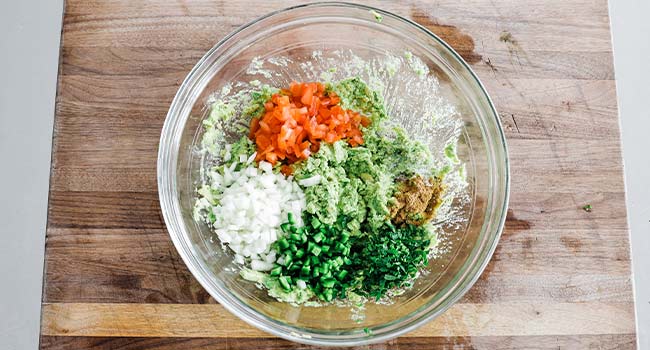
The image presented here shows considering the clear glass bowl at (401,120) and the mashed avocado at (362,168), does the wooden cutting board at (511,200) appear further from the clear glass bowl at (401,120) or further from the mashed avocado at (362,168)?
the mashed avocado at (362,168)

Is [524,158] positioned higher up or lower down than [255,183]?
higher up

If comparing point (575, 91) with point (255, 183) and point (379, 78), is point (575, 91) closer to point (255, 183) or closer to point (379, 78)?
point (379, 78)

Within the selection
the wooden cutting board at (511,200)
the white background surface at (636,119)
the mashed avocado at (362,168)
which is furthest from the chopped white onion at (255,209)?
the white background surface at (636,119)

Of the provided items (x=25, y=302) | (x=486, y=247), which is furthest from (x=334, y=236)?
(x=25, y=302)

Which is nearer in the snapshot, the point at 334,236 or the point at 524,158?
the point at 334,236

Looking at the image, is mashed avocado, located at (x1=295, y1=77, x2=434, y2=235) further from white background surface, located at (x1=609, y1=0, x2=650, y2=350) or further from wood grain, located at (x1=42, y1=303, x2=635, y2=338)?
white background surface, located at (x1=609, y1=0, x2=650, y2=350)

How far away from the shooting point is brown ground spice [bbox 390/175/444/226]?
2.20 m

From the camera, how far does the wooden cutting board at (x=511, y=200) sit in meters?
2.30

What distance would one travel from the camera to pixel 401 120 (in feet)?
7.78

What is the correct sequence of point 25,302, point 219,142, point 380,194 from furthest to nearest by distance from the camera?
point 25,302
point 219,142
point 380,194

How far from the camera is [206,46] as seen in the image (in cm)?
238

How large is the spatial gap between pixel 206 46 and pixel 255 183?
647 mm

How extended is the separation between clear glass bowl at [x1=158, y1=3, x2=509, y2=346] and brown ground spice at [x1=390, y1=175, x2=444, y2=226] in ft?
0.47

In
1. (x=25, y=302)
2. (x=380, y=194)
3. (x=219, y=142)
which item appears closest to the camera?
(x=380, y=194)
